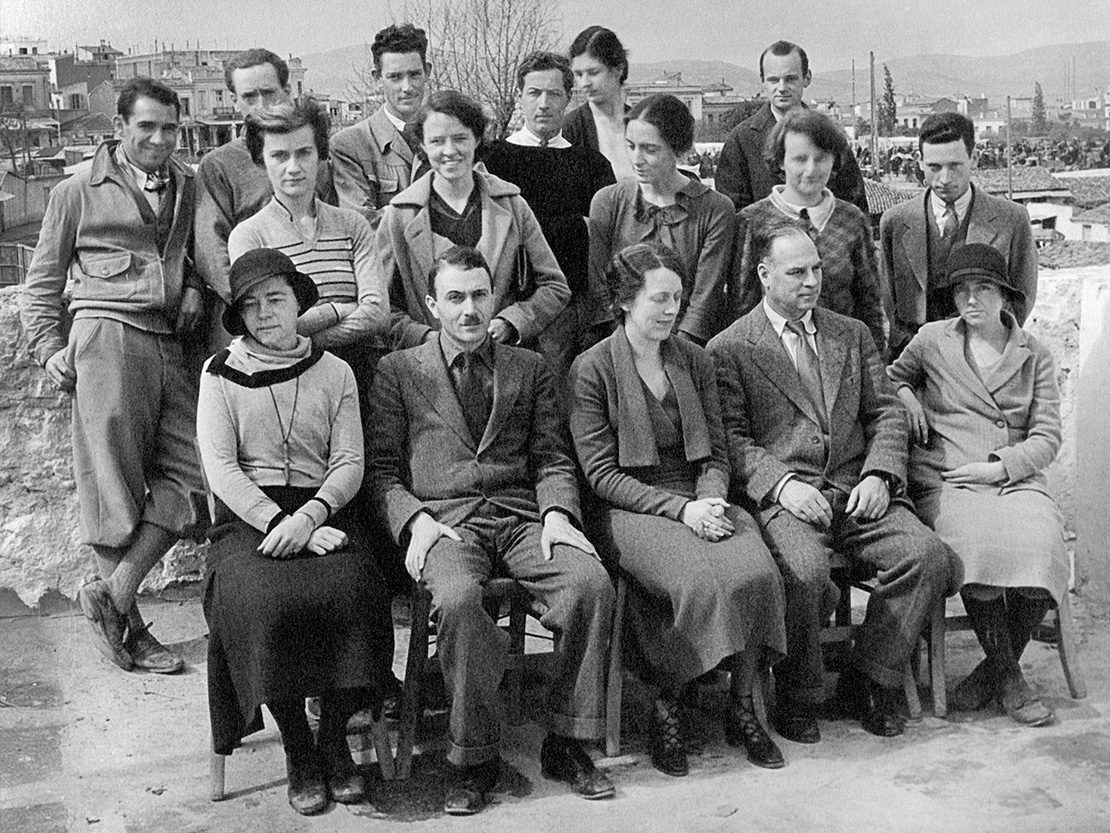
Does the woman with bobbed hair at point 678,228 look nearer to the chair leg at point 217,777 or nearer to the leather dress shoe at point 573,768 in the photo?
the leather dress shoe at point 573,768

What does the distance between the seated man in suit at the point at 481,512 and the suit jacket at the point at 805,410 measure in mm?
629

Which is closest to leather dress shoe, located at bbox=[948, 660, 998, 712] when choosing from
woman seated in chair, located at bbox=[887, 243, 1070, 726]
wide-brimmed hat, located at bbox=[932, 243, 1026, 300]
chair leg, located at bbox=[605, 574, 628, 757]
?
woman seated in chair, located at bbox=[887, 243, 1070, 726]

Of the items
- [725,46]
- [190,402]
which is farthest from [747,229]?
[725,46]

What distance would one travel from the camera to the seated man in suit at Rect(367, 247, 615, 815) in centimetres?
375

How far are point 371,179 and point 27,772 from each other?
7.96 ft

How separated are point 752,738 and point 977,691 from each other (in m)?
0.89

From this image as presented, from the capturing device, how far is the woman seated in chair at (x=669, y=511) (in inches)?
156

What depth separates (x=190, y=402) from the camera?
4746 millimetres

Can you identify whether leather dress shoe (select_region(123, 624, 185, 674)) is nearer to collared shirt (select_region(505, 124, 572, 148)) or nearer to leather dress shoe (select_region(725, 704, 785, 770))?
leather dress shoe (select_region(725, 704, 785, 770))

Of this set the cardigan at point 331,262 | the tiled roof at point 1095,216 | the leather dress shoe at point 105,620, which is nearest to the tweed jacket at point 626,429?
the cardigan at point 331,262

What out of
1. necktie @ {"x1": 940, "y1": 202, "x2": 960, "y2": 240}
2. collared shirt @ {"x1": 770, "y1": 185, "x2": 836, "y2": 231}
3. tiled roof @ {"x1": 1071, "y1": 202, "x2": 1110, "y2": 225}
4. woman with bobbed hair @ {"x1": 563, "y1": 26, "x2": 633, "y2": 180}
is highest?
woman with bobbed hair @ {"x1": 563, "y1": 26, "x2": 633, "y2": 180}

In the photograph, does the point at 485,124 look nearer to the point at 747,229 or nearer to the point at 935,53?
the point at 747,229

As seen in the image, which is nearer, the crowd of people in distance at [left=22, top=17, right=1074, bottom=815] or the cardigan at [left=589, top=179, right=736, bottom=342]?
the crowd of people in distance at [left=22, top=17, right=1074, bottom=815]

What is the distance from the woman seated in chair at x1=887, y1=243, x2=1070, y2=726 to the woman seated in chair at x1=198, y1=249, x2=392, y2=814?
1949 mm
